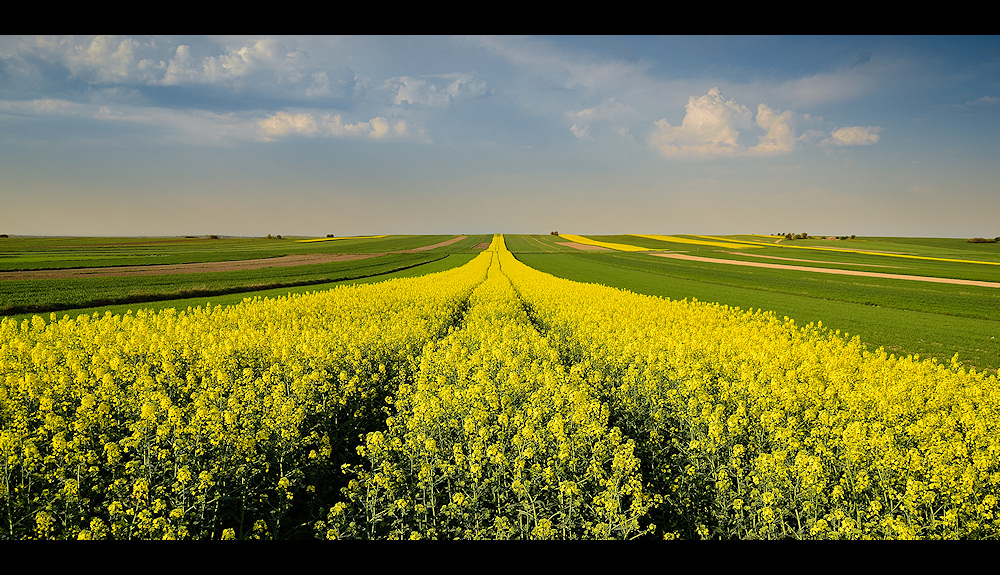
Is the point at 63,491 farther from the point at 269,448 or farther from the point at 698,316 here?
the point at 698,316

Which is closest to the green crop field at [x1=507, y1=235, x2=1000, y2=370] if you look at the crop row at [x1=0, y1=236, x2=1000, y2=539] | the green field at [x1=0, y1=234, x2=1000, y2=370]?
the green field at [x1=0, y1=234, x2=1000, y2=370]

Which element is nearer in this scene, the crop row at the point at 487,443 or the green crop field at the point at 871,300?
the crop row at the point at 487,443

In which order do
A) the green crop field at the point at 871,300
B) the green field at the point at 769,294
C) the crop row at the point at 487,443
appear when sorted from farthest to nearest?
the green field at the point at 769,294 → the green crop field at the point at 871,300 → the crop row at the point at 487,443

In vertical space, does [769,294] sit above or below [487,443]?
below

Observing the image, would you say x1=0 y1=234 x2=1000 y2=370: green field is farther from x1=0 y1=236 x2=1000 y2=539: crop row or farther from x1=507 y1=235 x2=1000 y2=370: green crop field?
x1=0 y1=236 x2=1000 y2=539: crop row

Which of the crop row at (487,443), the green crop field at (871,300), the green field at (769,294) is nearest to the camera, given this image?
the crop row at (487,443)

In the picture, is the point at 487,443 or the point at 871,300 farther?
the point at 871,300

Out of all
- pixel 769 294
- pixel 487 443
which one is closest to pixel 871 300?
pixel 769 294

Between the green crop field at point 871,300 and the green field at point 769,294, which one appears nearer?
the green crop field at point 871,300

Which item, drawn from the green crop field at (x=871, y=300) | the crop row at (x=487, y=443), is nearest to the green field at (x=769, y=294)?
the green crop field at (x=871, y=300)

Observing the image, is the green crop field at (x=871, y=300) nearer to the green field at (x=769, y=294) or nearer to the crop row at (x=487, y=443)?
the green field at (x=769, y=294)

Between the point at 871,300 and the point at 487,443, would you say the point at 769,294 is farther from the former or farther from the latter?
the point at 487,443
